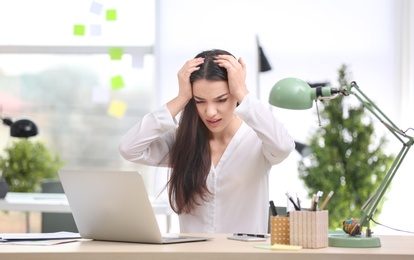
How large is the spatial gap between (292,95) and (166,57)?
3.83 metres

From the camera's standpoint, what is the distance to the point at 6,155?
232 inches

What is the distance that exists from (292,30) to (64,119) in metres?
1.91

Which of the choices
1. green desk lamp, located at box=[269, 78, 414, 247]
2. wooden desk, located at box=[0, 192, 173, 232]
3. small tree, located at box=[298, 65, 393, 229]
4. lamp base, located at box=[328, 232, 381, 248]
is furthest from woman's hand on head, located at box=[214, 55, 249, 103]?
small tree, located at box=[298, 65, 393, 229]

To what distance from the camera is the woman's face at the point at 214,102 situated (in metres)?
2.58

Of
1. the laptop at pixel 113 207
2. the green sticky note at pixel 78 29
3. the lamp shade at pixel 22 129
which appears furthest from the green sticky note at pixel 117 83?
the laptop at pixel 113 207

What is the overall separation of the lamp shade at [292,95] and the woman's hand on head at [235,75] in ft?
1.23

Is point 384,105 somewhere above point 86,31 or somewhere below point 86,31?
below

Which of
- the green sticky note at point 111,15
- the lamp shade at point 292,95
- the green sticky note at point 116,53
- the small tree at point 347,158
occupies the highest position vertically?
the green sticky note at point 111,15

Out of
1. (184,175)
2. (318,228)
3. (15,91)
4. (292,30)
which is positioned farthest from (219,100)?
(15,91)

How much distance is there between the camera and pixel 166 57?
19.4 feet

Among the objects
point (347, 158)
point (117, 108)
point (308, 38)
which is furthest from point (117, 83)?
point (347, 158)

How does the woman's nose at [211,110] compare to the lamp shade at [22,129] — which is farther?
the lamp shade at [22,129]

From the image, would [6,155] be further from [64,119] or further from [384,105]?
[384,105]

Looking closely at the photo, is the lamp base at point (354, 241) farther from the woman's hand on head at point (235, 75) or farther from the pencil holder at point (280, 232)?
the woman's hand on head at point (235, 75)
